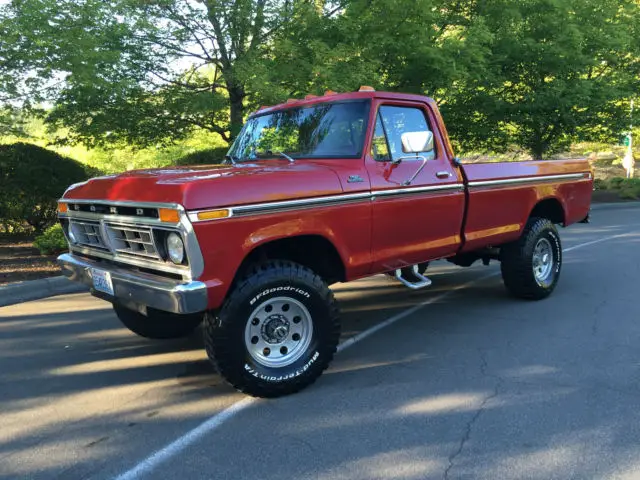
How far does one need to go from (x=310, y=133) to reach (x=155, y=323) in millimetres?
2177

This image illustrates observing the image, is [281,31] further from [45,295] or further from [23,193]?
[45,295]

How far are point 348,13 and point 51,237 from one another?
7119 millimetres

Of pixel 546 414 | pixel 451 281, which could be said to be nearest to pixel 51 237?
pixel 451 281

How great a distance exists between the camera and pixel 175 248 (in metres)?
3.40

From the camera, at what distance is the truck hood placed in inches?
132

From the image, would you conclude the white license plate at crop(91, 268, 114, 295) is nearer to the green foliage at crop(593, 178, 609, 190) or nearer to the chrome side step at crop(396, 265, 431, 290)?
the chrome side step at crop(396, 265, 431, 290)

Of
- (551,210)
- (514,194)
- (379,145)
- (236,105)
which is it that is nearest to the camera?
(379,145)

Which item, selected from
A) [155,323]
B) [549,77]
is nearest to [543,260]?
[155,323]

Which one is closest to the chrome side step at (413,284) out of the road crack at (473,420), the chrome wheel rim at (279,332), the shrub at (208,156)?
the road crack at (473,420)

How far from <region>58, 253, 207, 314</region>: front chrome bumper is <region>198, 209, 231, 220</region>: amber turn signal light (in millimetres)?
404

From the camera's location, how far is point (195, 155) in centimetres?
1358

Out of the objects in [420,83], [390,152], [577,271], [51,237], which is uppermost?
[420,83]

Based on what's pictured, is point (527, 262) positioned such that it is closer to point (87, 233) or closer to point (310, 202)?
point (310, 202)

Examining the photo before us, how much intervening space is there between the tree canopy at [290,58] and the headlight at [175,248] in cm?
533
